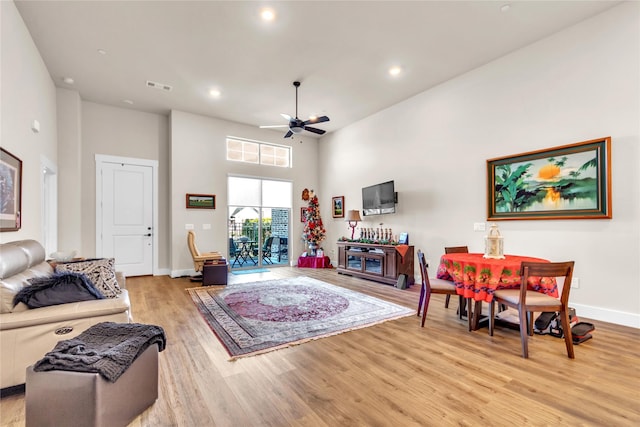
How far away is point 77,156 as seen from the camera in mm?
5645

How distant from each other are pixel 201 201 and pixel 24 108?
3.51 metres

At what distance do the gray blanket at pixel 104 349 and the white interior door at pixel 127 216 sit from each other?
510cm

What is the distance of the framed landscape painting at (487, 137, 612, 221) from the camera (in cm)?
353

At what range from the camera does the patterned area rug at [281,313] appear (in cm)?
303

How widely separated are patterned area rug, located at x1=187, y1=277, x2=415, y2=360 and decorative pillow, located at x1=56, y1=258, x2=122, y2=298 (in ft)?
3.62

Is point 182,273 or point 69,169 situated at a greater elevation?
point 69,169

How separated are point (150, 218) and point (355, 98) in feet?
17.3

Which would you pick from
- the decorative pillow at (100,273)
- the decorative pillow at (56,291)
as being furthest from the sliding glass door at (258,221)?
the decorative pillow at (56,291)

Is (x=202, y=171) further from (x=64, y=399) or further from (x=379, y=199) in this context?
A: (x=64, y=399)

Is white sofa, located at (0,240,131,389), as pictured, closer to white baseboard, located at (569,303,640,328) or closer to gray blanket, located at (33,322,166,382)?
gray blanket, located at (33,322,166,382)

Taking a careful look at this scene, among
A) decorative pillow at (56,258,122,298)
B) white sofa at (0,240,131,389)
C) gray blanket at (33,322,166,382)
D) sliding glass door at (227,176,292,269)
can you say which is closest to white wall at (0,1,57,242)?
decorative pillow at (56,258,122,298)

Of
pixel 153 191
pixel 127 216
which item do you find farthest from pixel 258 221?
pixel 127 216

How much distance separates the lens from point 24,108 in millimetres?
3621

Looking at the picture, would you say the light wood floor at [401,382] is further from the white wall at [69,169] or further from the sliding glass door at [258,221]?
the sliding glass door at [258,221]
